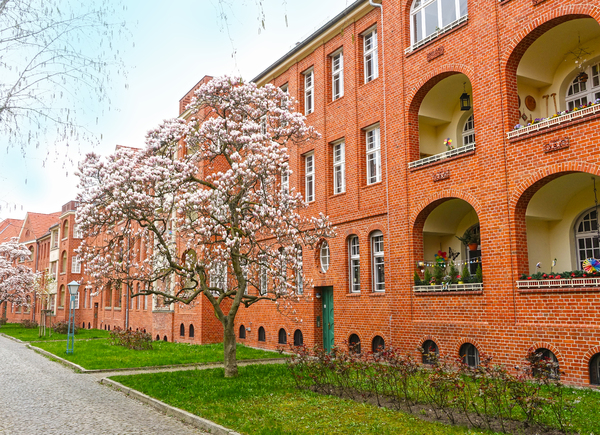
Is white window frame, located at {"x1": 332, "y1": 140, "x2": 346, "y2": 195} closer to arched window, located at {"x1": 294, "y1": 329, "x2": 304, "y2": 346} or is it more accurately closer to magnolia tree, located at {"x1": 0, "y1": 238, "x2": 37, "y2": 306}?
arched window, located at {"x1": 294, "y1": 329, "x2": 304, "y2": 346}

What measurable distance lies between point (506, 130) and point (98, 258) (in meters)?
11.5

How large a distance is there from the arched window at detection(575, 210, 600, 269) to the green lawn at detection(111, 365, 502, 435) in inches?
296

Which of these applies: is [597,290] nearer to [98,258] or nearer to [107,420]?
[107,420]

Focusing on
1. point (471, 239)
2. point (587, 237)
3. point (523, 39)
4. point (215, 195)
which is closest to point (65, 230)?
point (215, 195)

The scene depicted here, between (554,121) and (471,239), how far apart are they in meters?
4.76

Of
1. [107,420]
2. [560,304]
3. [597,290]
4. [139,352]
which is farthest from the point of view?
[139,352]

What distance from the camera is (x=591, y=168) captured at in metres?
10.9

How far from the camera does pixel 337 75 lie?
19.9m

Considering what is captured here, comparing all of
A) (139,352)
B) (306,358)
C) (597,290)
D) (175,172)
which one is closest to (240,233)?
(175,172)

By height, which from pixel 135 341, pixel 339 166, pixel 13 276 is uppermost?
pixel 339 166

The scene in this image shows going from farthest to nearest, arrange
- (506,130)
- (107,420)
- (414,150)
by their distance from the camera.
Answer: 1. (414,150)
2. (506,130)
3. (107,420)

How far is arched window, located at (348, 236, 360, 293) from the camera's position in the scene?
58.5ft

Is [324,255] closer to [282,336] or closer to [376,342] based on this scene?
[282,336]

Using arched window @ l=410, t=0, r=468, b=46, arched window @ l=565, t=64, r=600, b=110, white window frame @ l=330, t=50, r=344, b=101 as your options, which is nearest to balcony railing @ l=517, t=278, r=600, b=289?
arched window @ l=565, t=64, r=600, b=110
